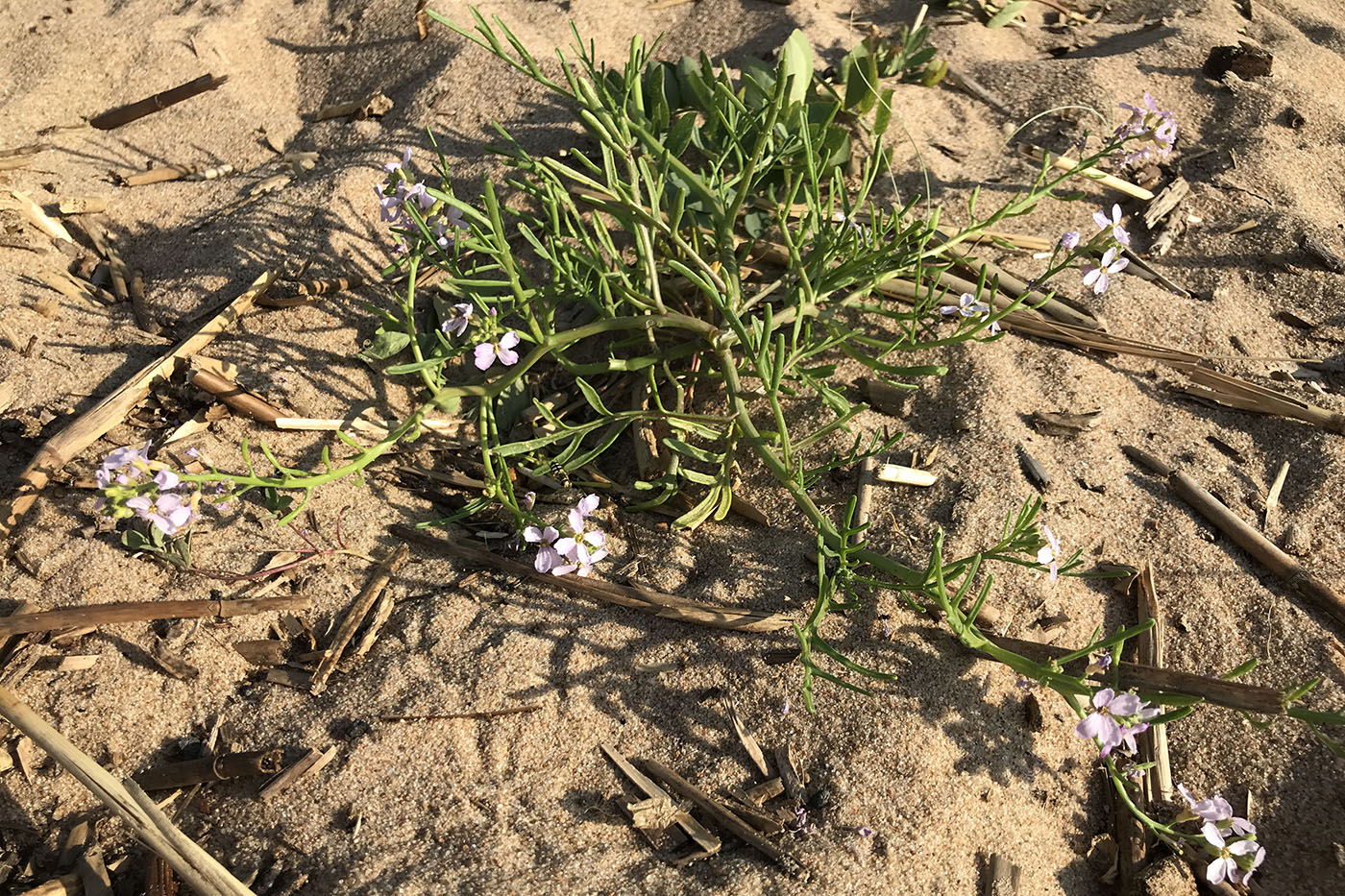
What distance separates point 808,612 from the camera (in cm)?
168

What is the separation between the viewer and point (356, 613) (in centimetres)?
170

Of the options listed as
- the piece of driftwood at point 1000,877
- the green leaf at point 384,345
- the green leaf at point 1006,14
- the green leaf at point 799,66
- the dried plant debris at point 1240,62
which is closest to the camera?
the piece of driftwood at point 1000,877

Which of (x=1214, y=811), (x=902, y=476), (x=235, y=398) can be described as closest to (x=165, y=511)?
(x=235, y=398)

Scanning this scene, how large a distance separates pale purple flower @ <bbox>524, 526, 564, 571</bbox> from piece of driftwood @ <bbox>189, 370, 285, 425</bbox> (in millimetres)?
695

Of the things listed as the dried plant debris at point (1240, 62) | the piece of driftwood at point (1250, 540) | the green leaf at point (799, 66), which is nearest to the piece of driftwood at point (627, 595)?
the piece of driftwood at point (1250, 540)

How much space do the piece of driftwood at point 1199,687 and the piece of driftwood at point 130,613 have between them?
4.51ft

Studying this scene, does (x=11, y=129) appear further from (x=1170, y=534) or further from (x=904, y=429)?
(x=1170, y=534)

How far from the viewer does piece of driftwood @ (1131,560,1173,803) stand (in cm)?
154

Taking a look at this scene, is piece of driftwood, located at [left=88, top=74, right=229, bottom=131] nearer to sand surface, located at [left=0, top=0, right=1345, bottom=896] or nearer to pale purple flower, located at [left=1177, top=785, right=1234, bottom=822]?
sand surface, located at [left=0, top=0, right=1345, bottom=896]

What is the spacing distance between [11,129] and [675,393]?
2.11 meters

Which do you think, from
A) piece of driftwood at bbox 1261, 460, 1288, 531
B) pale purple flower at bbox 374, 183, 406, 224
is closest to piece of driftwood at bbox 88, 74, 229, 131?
pale purple flower at bbox 374, 183, 406, 224

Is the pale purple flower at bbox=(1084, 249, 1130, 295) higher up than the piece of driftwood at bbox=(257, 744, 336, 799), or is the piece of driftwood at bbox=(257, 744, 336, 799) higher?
the pale purple flower at bbox=(1084, 249, 1130, 295)

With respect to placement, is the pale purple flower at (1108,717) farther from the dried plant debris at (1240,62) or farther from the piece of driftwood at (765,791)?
the dried plant debris at (1240,62)

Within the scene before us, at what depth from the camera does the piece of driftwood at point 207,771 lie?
1.47 meters
